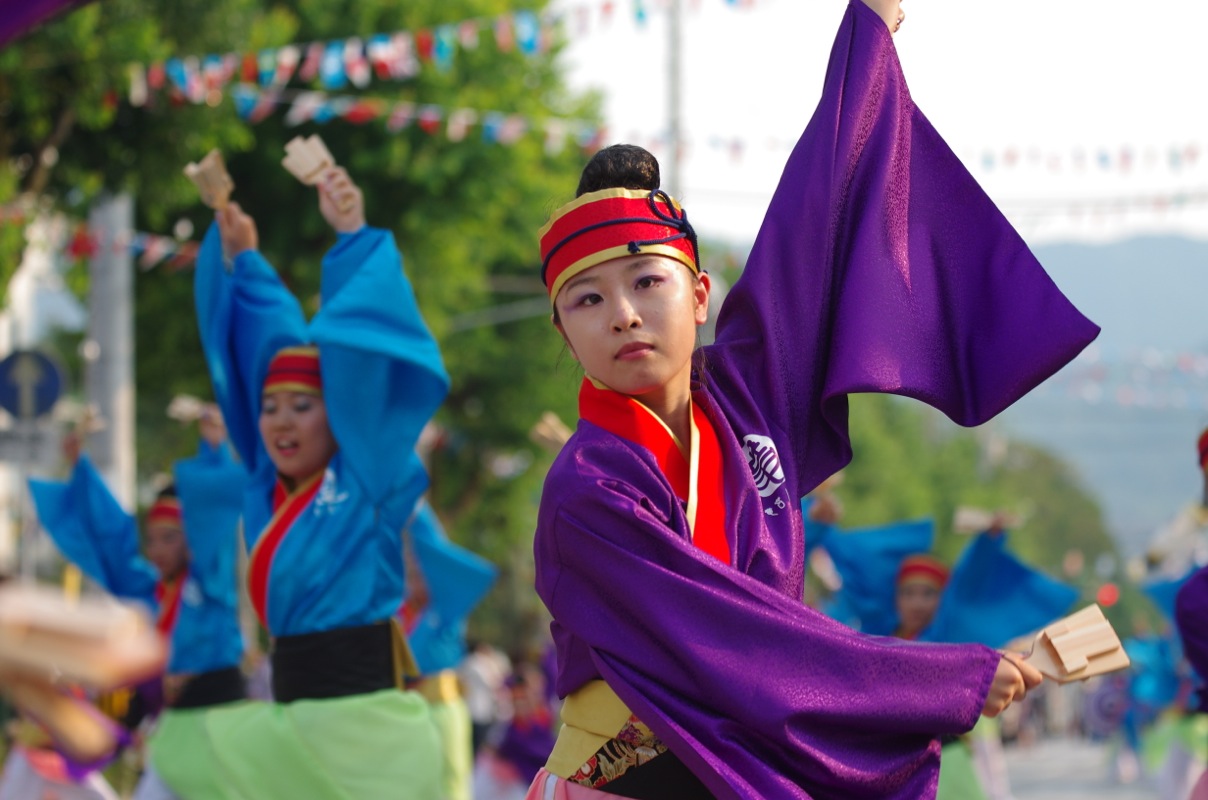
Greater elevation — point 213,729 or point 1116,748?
point 213,729

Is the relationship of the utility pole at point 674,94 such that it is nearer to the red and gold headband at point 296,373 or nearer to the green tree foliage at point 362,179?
the green tree foliage at point 362,179

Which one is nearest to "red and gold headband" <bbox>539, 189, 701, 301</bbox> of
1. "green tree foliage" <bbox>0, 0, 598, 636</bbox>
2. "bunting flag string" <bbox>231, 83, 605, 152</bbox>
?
"green tree foliage" <bbox>0, 0, 598, 636</bbox>

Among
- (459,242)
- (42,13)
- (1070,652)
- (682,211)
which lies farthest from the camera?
(459,242)

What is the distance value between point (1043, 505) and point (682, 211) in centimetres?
9729

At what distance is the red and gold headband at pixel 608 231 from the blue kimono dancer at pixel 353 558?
191 cm

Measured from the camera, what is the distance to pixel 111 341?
40.8ft

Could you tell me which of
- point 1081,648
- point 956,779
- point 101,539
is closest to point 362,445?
point 1081,648

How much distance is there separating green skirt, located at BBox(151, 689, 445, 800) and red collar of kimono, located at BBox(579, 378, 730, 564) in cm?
224

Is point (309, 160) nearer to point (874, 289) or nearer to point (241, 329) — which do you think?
point (241, 329)

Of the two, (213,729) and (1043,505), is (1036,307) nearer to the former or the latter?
(213,729)

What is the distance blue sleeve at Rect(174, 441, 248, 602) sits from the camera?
23.0 feet

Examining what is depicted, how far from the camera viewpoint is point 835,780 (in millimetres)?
2775

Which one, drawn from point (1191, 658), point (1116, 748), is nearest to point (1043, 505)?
point (1116, 748)

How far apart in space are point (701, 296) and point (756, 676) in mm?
839
